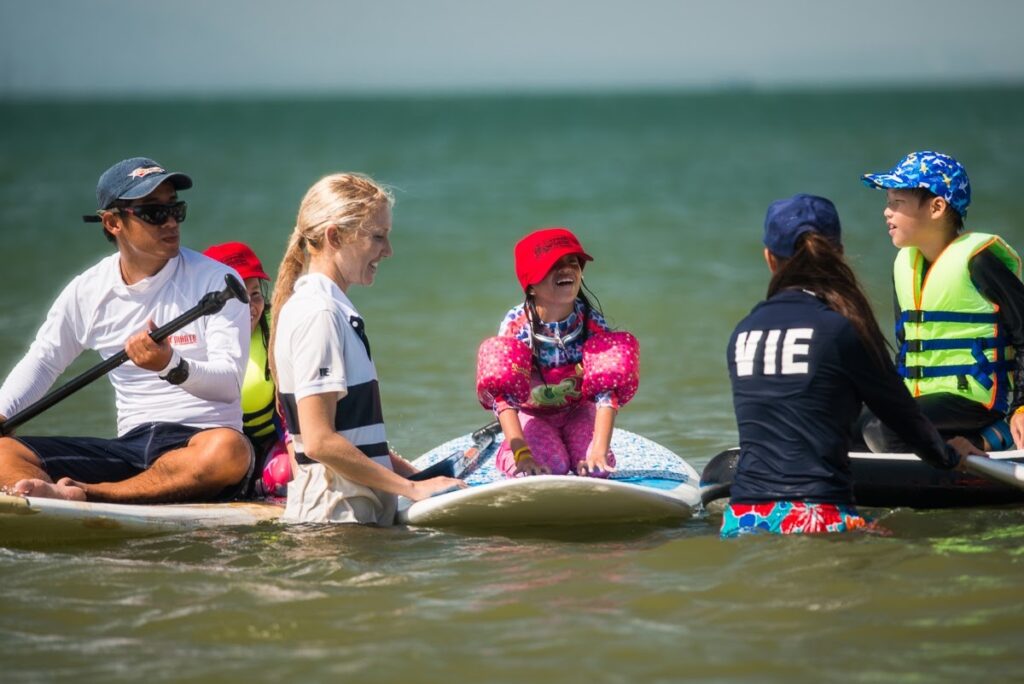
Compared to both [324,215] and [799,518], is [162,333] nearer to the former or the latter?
[324,215]

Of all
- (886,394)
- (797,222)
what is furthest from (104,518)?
(886,394)

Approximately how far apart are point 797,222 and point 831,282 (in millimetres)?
217

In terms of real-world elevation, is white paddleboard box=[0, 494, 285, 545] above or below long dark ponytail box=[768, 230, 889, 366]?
below

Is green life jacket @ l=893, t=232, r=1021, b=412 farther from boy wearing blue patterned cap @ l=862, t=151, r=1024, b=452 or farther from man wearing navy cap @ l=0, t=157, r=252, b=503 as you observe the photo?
man wearing navy cap @ l=0, t=157, r=252, b=503

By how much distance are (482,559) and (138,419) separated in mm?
1474

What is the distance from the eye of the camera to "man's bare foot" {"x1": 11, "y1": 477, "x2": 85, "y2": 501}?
483 centimetres

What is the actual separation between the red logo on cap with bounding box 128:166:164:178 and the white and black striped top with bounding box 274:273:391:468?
2.83ft

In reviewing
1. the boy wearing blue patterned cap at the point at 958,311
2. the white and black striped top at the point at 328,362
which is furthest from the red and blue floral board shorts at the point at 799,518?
the white and black striped top at the point at 328,362

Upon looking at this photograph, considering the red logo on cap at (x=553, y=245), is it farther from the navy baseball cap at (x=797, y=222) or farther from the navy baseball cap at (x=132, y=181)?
the navy baseball cap at (x=132, y=181)

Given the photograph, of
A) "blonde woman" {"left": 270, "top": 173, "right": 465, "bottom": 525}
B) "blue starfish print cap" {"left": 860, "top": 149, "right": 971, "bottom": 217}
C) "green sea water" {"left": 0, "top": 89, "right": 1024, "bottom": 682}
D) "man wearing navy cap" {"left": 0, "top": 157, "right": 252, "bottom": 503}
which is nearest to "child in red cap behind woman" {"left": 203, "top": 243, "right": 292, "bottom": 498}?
"man wearing navy cap" {"left": 0, "top": 157, "right": 252, "bottom": 503}

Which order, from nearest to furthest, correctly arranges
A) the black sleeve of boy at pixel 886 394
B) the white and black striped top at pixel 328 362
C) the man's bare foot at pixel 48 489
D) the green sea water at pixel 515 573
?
the green sea water at pixel 515 573, the black sleeve of boy at pixel 886 394, the white and black striped top at pixel 328 362, the man's bare foot at pixel 48 489

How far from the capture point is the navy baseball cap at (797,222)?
4406 millimetres

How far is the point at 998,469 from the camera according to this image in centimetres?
485

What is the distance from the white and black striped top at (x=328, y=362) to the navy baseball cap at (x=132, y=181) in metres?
0.77
